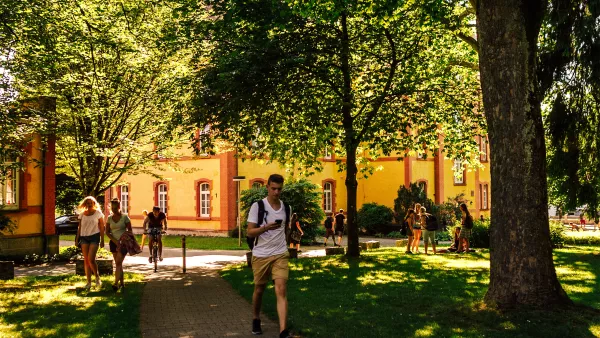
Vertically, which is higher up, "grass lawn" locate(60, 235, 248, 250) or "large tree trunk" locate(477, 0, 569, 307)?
"large tree trunk" locate(477, 0, 569, 307)

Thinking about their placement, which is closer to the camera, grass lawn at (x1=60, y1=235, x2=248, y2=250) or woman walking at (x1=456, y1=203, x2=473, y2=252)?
woman walking at (x1=456, y1=203, x2=473, y2=252)

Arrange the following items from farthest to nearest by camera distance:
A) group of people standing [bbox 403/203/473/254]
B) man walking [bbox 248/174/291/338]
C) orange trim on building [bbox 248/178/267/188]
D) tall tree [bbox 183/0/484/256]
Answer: orange trim on building [bbox 248/178/267/188], group of people standing [bbox 403/203/473/254], tall tree [bbox 183/0/484/256], man walking [bbox 248/174/291/338]

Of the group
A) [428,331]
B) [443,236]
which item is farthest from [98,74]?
[443,236]

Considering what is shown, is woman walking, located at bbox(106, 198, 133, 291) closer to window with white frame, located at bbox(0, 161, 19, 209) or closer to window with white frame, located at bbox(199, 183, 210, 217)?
window with white frame, located at bbox(0, 161, 19, 209)

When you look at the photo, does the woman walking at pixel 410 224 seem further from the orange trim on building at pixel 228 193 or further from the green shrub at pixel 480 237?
the orange trim on building at pixel 228 193

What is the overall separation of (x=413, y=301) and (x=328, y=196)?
28658 mm

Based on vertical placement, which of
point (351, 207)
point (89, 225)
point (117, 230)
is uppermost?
point (351, 207)

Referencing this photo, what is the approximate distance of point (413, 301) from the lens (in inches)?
374

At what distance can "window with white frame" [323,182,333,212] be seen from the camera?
3797 cm

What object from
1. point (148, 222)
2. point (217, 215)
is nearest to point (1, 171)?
point (148, 222)

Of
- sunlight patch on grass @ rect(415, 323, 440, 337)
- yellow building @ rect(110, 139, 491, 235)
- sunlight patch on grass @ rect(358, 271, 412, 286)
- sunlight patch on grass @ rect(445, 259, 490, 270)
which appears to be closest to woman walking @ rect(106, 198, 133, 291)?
sunlight patch on grass @ rect(358, 271, 412, 286)

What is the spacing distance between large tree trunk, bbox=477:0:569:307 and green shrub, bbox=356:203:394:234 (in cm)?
2686

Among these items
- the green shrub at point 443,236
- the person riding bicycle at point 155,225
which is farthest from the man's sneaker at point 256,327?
the green shrub at point 443,236

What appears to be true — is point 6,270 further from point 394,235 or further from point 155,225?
point 394,235
